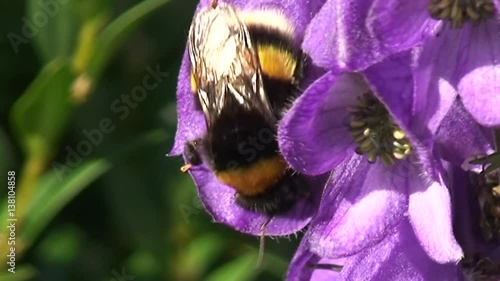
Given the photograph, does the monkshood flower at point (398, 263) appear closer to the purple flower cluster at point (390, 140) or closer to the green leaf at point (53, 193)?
the purple flower cluster at point (390, 140)

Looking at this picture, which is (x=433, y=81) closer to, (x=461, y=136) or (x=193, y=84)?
(x=461, y=136)

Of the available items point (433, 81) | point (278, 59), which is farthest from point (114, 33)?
point (433, 81)

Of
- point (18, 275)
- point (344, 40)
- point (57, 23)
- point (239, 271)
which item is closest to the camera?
point (344, 40)

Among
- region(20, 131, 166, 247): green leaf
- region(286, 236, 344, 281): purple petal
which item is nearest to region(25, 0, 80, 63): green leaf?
region(20, 131, 166, 247): green leaf

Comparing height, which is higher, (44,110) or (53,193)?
(44,110)

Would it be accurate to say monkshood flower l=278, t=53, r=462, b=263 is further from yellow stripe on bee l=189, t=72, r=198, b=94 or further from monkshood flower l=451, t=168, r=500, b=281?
yellow stripe on bee l=189, t=72, r=198, b=94
